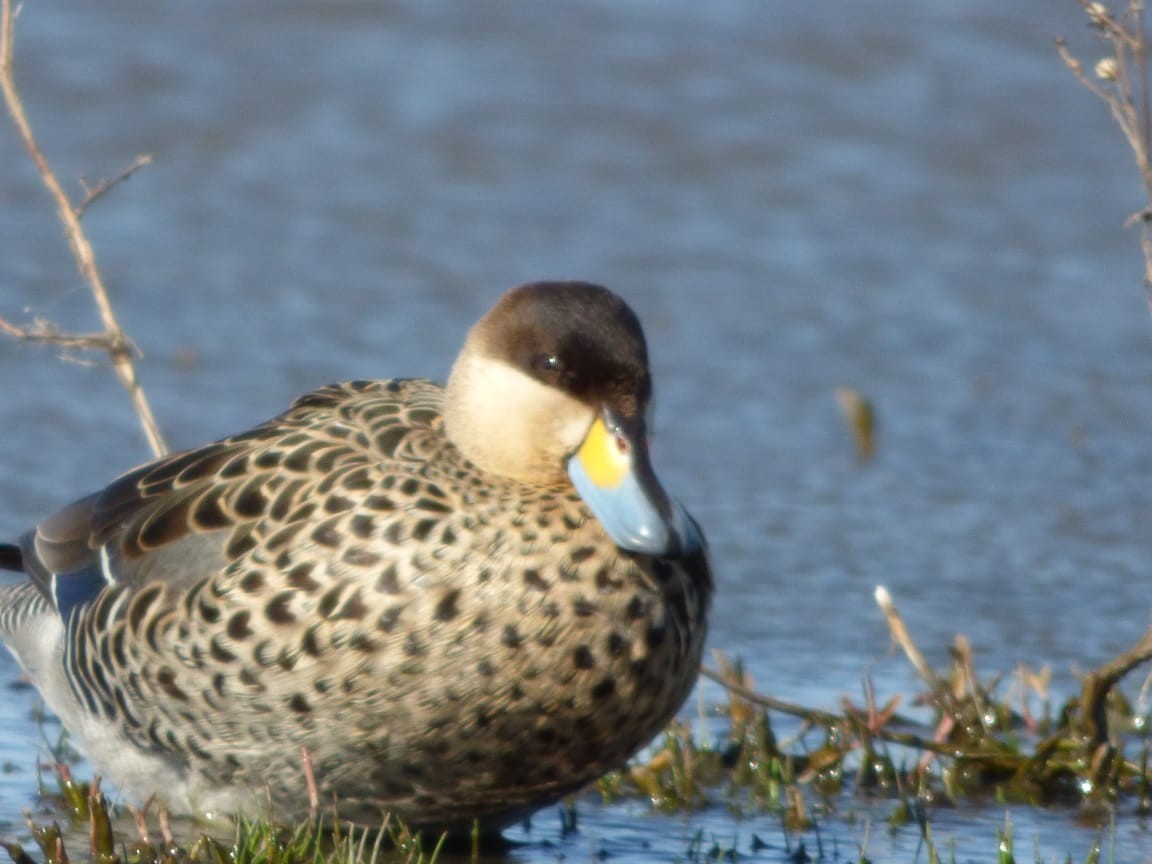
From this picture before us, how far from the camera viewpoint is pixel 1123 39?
14.9 feet

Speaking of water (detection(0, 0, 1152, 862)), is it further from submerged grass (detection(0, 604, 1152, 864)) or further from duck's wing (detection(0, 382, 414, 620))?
duck's wing (detection(0, 382, 414, 620))

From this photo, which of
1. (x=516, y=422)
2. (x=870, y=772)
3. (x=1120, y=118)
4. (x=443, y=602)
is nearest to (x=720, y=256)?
(x=870, y=772)

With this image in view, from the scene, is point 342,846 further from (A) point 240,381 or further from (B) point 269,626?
(A) point 240,381

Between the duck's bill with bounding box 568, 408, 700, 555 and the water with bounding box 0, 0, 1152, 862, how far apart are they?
1.17m

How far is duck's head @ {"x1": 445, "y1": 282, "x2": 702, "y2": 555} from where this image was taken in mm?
4152

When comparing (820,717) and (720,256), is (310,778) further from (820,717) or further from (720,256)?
(720,256)

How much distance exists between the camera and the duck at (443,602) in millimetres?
4133

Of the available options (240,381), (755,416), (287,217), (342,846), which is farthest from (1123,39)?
(287,217)

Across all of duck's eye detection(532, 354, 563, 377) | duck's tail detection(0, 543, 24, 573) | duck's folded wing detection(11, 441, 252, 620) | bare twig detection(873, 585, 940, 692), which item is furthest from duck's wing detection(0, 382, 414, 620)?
bare twig detection(873, 585, 940, 692)

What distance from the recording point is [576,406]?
4.23 metres

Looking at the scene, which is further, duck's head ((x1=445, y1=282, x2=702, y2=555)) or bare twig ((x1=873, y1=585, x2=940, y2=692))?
bare twig ((x1=873, y1=585, x2=940, y2=692))

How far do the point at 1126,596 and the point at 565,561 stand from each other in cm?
329

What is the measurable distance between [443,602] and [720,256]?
5996 millimetres

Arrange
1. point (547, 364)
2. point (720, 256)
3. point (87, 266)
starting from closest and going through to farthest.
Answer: point (547, 364)
point (87, 266)
point (720, 256)
